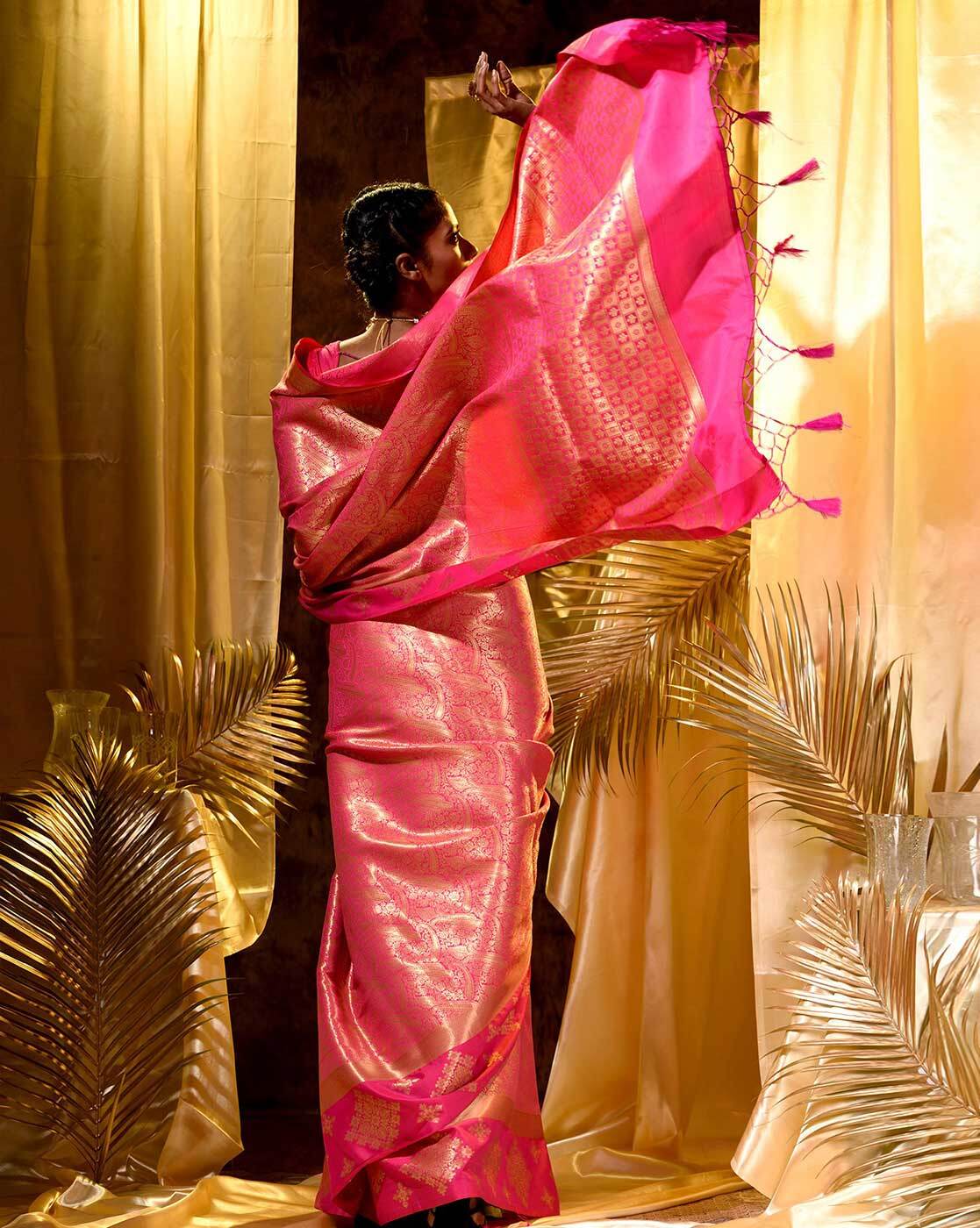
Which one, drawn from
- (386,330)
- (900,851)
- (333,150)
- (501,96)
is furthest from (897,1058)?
(333,150)

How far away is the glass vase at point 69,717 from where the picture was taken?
3.17m

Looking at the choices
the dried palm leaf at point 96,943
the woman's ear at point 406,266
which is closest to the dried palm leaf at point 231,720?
the dried palm leaf at point 96,943

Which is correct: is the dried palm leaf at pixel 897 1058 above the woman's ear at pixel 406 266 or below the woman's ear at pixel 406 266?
below

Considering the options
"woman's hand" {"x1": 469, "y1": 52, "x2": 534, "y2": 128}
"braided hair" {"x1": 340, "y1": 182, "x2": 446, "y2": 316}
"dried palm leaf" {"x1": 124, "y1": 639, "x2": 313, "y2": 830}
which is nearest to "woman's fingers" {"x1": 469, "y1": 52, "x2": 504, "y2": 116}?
"woman's hand" {"x1": 469, "y1": 52, "x2": 534, "y2": 128}

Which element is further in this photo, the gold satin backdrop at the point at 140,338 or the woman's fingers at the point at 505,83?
the gold satin backdrop at the point at 140,338

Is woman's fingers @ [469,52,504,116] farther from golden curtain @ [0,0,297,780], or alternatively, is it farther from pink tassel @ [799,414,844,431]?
golden curtain @ [0,0,297,780]

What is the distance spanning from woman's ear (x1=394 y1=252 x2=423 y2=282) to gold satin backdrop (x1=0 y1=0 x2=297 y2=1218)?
77 cm

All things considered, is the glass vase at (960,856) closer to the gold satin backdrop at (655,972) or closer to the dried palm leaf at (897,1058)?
the dried palm leaf at (897,1058)

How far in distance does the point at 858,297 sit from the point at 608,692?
41.7 inches

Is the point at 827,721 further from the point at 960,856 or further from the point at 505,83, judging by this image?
the point at 505,83

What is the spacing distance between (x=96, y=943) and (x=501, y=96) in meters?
1.82

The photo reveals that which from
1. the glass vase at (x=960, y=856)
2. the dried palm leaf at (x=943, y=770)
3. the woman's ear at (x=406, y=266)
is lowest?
the glass vase at (x=960, y=856)

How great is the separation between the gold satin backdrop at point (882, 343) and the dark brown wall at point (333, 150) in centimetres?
140

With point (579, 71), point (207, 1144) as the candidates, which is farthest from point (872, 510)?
point (207, 1144)
